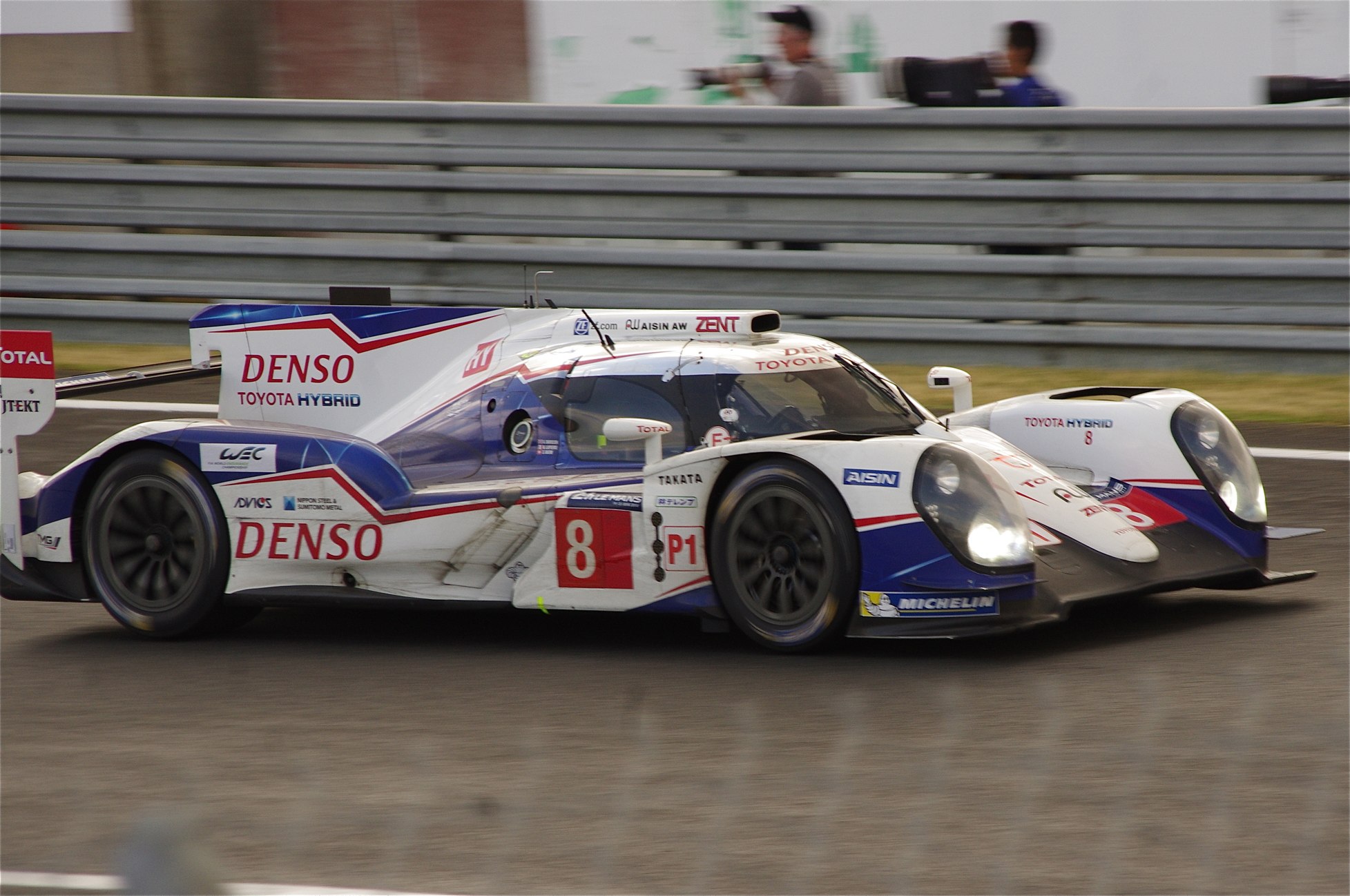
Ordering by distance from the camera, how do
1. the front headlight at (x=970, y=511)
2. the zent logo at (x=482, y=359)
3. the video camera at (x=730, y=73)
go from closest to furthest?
the front headlight at (x=970, y=511) → the zent logo at (x=482, y=359) → the video camera at (x=730, y=73)

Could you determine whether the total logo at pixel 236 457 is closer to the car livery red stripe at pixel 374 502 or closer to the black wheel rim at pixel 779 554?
the car livery red stripe at pixel 374 502

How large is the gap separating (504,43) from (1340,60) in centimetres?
497

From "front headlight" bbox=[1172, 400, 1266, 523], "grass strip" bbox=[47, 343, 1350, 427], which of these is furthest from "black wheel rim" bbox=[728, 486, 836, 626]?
"grass strip" bbox=[47, 343, 1350, 427]

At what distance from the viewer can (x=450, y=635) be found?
6.34 meters

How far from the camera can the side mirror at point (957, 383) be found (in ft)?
23.2

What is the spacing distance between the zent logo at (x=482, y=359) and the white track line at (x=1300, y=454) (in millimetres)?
3895

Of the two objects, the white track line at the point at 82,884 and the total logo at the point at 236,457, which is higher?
the total logo at the point at 236,457

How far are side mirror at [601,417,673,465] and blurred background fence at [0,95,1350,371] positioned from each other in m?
4.34

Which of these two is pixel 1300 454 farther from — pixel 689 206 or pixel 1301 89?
pixel 689 206

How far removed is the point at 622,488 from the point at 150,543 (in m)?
1.82

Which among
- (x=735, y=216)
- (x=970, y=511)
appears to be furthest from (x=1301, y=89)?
(x=970, y=511)

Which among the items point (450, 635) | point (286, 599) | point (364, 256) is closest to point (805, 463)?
point (450, 635)

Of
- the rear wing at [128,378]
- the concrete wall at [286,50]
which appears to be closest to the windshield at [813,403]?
the rear wing at [128,378]

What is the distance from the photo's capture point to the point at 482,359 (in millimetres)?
6668
